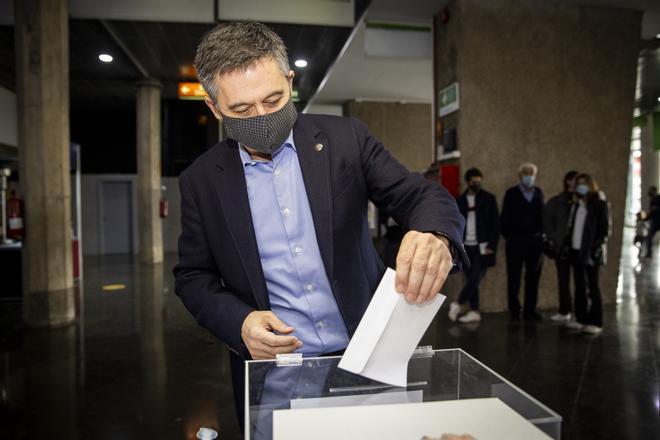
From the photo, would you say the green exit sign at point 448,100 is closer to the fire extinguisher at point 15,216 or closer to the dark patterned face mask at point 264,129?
the fire extinguisher at point 15,216

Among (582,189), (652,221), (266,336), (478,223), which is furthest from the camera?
(652,221)

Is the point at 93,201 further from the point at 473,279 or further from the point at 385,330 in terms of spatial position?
the point at 385,330

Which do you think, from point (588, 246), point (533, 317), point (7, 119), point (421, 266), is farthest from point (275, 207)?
point (7, 119)

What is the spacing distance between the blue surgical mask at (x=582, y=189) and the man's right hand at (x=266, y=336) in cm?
515

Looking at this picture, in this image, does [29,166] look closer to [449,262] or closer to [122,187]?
[449,262]

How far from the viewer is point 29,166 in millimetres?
5789

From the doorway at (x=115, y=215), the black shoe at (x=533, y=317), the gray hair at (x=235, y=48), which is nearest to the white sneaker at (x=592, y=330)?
the black shoe at (x=533, y=317)

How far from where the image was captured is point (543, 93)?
6.72 meters

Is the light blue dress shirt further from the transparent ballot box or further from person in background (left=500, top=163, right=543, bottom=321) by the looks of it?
person in background (left=500, top=163, right=543, bottom=321)

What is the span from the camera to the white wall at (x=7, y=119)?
374 inches

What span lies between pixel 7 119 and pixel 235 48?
1039 centimetres

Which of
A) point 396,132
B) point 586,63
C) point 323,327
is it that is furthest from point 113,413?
point 396,132

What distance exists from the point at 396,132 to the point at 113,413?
13666 millimetres

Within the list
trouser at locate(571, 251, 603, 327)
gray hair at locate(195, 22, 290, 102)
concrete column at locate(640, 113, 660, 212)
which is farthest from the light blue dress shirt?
concrete column at locate(640, 113, 660, 212)
